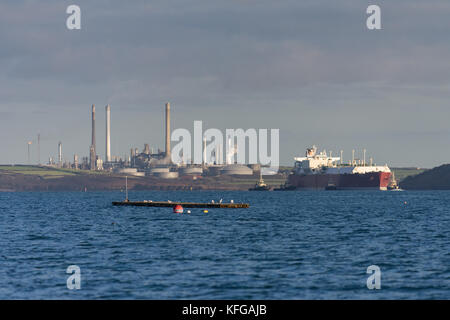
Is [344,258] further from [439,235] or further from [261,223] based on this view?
[261,223]

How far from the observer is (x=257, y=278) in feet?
132

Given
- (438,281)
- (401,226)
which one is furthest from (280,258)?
(401,226)

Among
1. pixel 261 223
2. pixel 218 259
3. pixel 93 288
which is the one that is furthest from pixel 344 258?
pixel 261 223

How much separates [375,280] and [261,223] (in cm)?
4779

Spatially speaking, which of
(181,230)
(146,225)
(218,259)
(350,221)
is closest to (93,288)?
(218,259)

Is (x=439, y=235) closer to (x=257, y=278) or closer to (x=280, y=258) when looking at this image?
(x=280, y=258)

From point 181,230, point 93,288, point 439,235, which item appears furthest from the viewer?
point 181,230

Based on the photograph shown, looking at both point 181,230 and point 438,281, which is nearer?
point 438,281

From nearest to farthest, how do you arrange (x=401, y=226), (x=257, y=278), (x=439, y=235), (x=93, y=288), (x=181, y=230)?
1. (x=93, y=288)
2. (x=257, y=278)
3. (x=439, y=235)
4. (x=181, y=230)
5. (x=401, y=226)

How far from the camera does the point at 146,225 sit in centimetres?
8350
